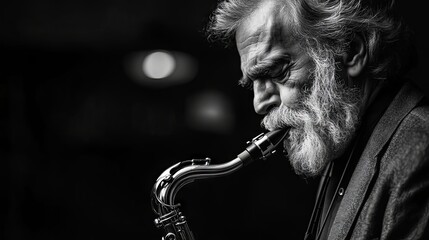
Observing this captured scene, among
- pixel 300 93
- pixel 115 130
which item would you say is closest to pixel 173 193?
pixel 300 93

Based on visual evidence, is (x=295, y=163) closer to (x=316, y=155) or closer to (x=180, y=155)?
(x=316, y=155)

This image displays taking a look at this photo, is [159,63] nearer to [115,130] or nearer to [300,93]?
[115,130]

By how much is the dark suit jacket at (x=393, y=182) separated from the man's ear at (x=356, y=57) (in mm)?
173

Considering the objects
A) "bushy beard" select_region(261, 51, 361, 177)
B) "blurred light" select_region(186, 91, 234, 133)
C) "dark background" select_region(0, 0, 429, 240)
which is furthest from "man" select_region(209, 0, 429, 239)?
"blurred light" select_region(186, 91, 234, 133)

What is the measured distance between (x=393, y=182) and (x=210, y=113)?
2.05 m

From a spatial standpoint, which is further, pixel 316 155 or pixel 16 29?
pixel 16 29

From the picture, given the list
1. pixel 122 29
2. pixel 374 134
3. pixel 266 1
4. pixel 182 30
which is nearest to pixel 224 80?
pixel 182 30

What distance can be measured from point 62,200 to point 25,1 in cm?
120

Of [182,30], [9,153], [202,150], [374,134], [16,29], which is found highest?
[16,29]

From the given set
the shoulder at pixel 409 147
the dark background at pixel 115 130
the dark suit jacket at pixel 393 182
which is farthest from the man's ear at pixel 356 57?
the dark background at pixel 115 130

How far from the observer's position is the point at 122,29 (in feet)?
11.6

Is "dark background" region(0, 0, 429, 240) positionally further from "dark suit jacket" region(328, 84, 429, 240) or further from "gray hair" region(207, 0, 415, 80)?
"dark suit jacket" region(328, 84, 429, 240)

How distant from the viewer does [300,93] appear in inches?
79.5

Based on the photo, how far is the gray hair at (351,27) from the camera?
197cm
